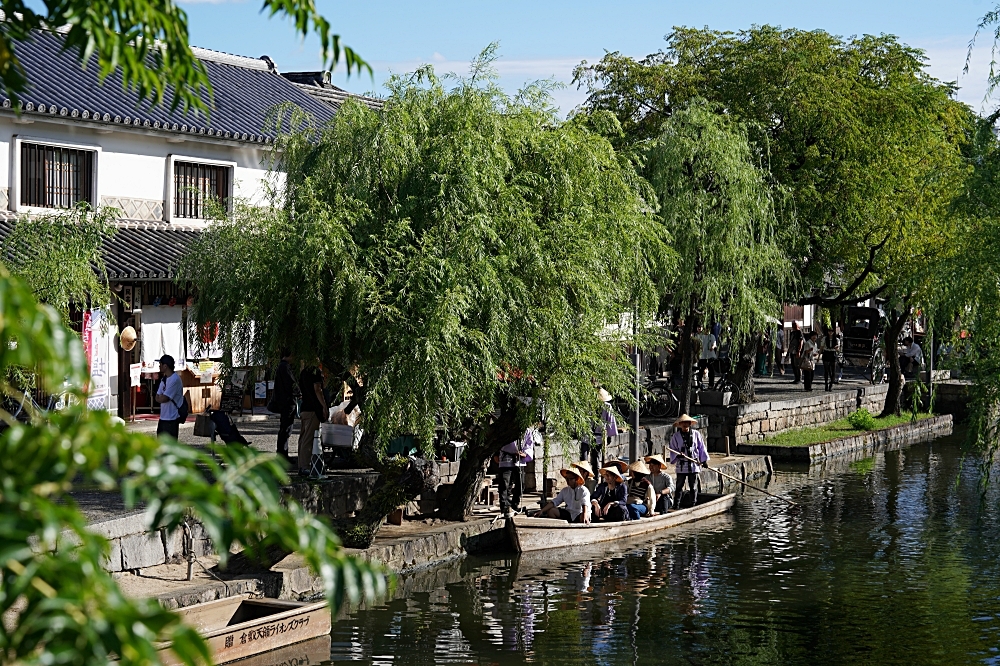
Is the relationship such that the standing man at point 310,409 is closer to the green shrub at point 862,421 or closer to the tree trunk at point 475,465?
the tree trunk at point 475,465

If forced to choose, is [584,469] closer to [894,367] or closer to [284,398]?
[284,398]

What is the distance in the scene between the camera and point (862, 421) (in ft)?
108

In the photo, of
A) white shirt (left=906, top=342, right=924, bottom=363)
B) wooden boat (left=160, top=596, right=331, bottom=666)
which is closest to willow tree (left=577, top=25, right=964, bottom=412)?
white shirt (left=906, top=342, right=924, bottom=363)

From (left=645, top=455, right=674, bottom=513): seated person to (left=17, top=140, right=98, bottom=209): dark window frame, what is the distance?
36.8ft

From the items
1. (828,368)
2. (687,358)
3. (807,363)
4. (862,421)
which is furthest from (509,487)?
(828,368)

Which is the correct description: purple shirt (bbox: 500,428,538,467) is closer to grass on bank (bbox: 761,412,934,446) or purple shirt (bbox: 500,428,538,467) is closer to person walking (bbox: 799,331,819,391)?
grass on bank (bbox: 761,412,934,446)

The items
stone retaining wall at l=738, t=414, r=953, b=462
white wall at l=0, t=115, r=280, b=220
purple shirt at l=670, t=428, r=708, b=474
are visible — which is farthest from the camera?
stone retaining wall at l=738, t=414, r=953, b=462

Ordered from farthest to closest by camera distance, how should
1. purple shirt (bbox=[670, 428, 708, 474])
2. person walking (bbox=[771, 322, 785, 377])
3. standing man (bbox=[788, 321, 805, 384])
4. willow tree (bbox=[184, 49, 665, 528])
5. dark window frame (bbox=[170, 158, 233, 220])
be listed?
person walking (bbox=[771, 322, 785, 377]) → standing man (bbox=[788, 321, 805, 384]) → dark window frame (bbox=[170, 158, 233, 220]) → purple shirt (bbox=[670, 428, 708, 474]) → willow tree (bbox=[184, 49, 665, 528])

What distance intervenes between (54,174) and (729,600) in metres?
14.8

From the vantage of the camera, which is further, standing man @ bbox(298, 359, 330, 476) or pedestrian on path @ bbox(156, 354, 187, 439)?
standing man @ bbox(298, 359, 330, 476)

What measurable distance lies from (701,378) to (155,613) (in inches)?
1234

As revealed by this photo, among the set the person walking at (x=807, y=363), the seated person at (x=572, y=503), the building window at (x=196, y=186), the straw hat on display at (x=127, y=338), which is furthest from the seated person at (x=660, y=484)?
the person walking at (x=807, y=363)

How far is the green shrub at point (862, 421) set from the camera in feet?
108

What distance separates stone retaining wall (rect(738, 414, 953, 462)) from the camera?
96.8ft
